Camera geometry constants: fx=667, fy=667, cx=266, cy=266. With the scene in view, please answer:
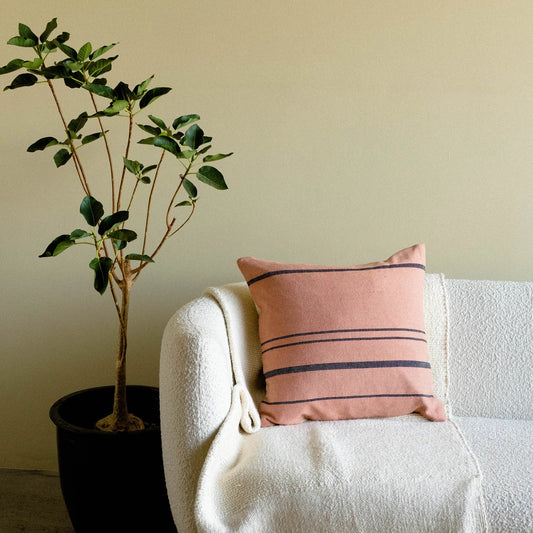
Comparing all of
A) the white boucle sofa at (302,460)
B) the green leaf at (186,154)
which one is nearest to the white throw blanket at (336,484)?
the white boucle sofa at (302,460)

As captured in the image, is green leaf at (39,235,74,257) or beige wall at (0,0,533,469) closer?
green leaf at (39,235,74,257)

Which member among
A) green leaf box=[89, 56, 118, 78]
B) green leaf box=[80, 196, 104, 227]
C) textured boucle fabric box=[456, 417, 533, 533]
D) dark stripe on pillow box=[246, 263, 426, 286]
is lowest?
textured boucle fabric box=[456, 417, 533, 533]

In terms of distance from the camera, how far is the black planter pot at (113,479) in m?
1.57

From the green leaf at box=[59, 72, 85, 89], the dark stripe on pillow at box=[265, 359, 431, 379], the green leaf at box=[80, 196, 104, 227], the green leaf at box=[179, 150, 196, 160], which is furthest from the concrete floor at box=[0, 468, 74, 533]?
the green leaf at box=[59, 72, 85, 89]

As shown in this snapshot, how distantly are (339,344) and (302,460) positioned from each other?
0.32 metres

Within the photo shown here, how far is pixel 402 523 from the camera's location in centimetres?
121

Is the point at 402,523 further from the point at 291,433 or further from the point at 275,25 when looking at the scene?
the point at 275,25

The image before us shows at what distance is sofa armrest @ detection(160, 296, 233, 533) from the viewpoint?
4.18 ft

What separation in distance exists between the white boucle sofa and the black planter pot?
26cm

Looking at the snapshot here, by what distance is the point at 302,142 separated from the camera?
1.97 m

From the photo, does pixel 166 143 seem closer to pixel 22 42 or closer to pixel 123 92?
pixel 123 92

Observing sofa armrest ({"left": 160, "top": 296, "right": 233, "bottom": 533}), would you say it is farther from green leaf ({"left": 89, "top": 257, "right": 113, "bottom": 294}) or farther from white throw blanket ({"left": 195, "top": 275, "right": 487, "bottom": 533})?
green leaf ({"left": 89, "top": 257, "right": 113, "bottom": 294})

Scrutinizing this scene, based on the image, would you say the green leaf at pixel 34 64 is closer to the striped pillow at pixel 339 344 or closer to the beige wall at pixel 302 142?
the beige wall at pixel 302 142

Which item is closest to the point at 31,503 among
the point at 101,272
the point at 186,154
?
the point at 101,272
